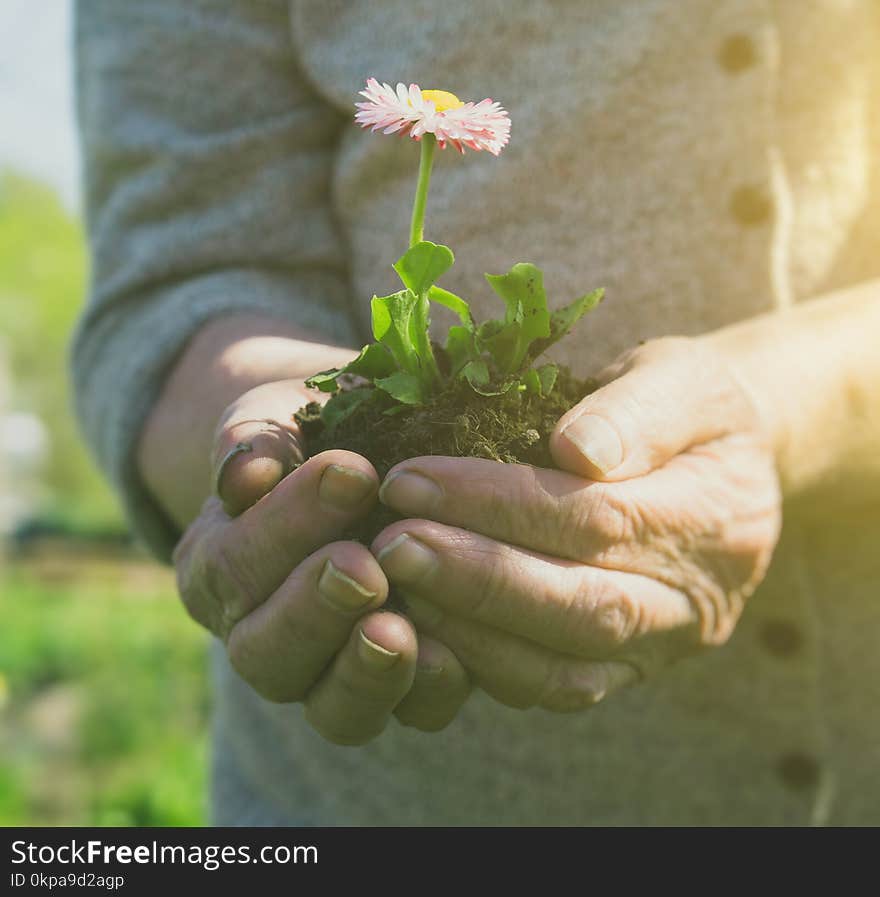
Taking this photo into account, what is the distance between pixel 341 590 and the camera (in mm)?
939

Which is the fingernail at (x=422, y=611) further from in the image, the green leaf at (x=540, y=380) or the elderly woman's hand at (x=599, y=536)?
the green leaf at (x=540, y=380)

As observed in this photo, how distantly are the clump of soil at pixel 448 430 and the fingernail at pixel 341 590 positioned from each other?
3.7 inches

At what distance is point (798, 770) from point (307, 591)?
1.03 metres

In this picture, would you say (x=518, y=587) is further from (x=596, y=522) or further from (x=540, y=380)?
(x=540, y=380)

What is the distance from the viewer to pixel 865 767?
163 cm

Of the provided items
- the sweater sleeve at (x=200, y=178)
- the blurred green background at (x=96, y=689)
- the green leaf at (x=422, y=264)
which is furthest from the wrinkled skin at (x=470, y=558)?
the blurred green background at (x=96, y=689)

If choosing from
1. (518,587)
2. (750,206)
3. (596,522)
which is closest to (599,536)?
(596,522)

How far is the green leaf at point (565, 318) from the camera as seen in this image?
1.10 meters

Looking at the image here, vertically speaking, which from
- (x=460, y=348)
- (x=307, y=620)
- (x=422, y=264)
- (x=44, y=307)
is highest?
(x=422, y=264)

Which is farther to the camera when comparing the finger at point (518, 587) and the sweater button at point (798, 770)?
the sweater button at point (798, 770)

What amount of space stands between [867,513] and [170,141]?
1.36 metres

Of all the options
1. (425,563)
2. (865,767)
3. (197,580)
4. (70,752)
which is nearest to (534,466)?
(425,563)

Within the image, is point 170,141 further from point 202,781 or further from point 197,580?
point 202,781

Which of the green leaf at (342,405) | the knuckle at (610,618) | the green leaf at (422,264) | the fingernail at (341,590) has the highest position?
the green leaf at (422,264)
